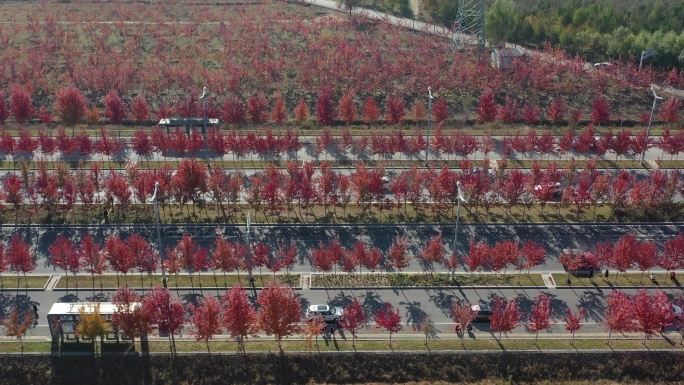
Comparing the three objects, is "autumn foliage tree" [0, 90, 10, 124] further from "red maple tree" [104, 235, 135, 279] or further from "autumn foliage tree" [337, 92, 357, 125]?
"autumn foliage tree" [337, 92, 357, 125]

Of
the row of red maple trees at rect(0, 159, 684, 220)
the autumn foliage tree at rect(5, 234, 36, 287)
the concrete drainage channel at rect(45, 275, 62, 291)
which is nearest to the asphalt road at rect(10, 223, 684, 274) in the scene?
the row of red maple trees at rect(0, 159, 684, 220)

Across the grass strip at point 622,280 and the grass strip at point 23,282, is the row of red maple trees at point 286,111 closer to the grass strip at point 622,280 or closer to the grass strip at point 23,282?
the grass strip at point 23,282

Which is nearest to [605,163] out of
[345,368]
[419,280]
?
[419,280]

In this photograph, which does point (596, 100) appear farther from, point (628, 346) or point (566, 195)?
point (628, 346)

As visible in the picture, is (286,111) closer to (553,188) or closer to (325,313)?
(553,188)

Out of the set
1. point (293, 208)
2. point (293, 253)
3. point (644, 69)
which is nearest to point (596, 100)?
point (644, 69)
